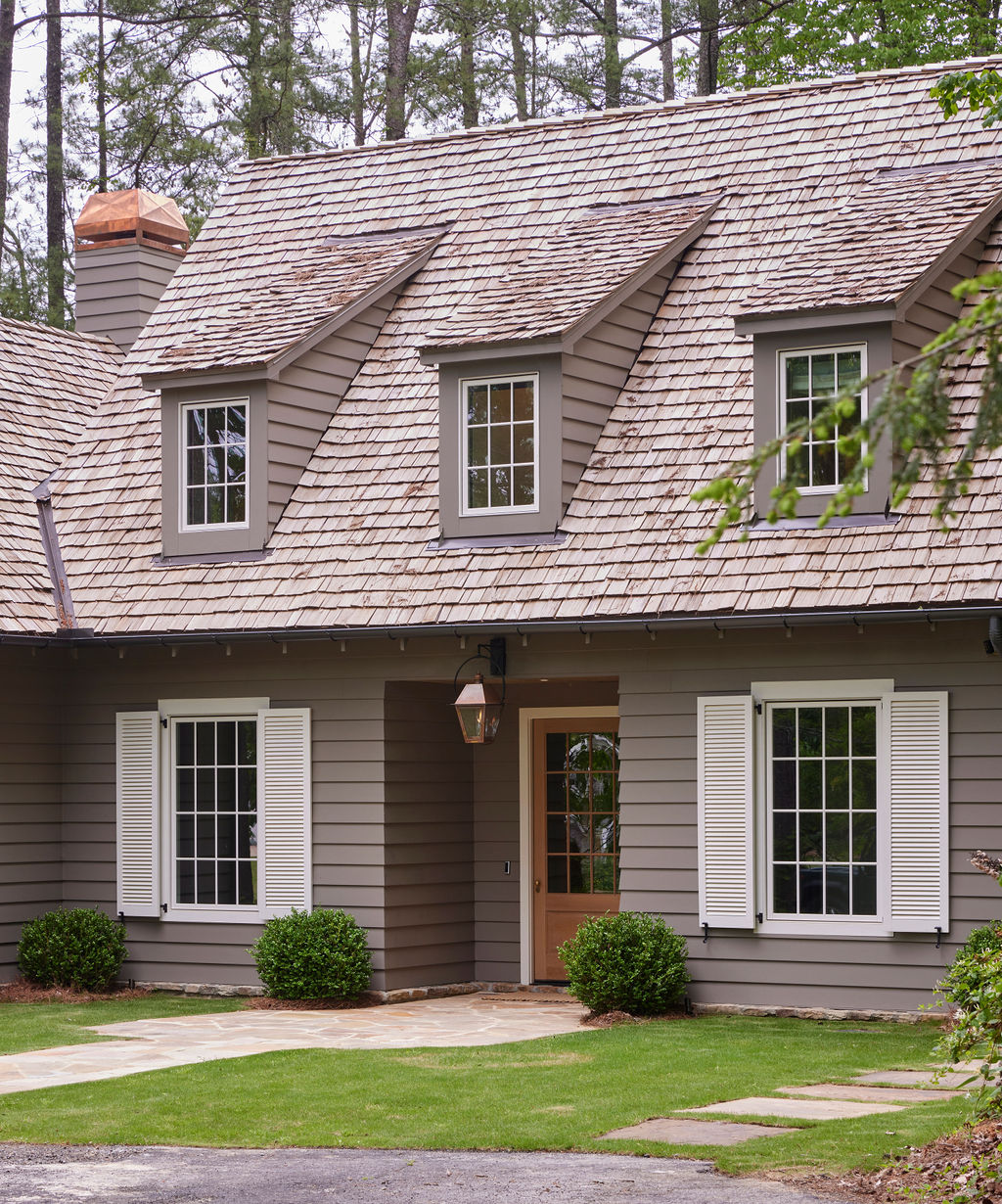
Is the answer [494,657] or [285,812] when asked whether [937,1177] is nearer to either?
[494,657]

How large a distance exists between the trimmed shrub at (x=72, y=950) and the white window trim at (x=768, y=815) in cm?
492

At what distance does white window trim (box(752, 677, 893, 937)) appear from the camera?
38.0 ft

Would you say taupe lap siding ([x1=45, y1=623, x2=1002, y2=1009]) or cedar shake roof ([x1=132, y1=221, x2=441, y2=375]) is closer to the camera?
taupe lap siding ([x1=45, y1=623, x2=1002, y2=1009])

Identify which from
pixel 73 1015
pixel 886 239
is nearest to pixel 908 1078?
pixel 73 1015

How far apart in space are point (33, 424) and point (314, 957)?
18.7 feet

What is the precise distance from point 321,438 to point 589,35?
47.0 feet

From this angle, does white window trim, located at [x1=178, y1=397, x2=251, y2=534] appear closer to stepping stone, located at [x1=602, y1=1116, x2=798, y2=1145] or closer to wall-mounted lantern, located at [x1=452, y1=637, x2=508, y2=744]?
wall-mounted lantern, located at [x1=452, y1=637, x2=508, y2=744]

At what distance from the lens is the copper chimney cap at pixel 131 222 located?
17.7m

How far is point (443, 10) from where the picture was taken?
86.3 feet

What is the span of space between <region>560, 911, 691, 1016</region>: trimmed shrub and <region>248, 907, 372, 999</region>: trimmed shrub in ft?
5.72

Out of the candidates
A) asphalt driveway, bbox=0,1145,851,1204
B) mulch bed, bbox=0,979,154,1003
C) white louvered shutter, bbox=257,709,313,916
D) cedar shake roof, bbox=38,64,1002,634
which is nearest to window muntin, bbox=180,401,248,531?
cedar shake roof, bbox=38,64,1002,634

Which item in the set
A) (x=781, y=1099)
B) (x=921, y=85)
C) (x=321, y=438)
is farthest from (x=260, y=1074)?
(x=921, y=85)

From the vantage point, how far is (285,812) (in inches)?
527

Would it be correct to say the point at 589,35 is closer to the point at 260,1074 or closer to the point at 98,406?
the point at 98,406
